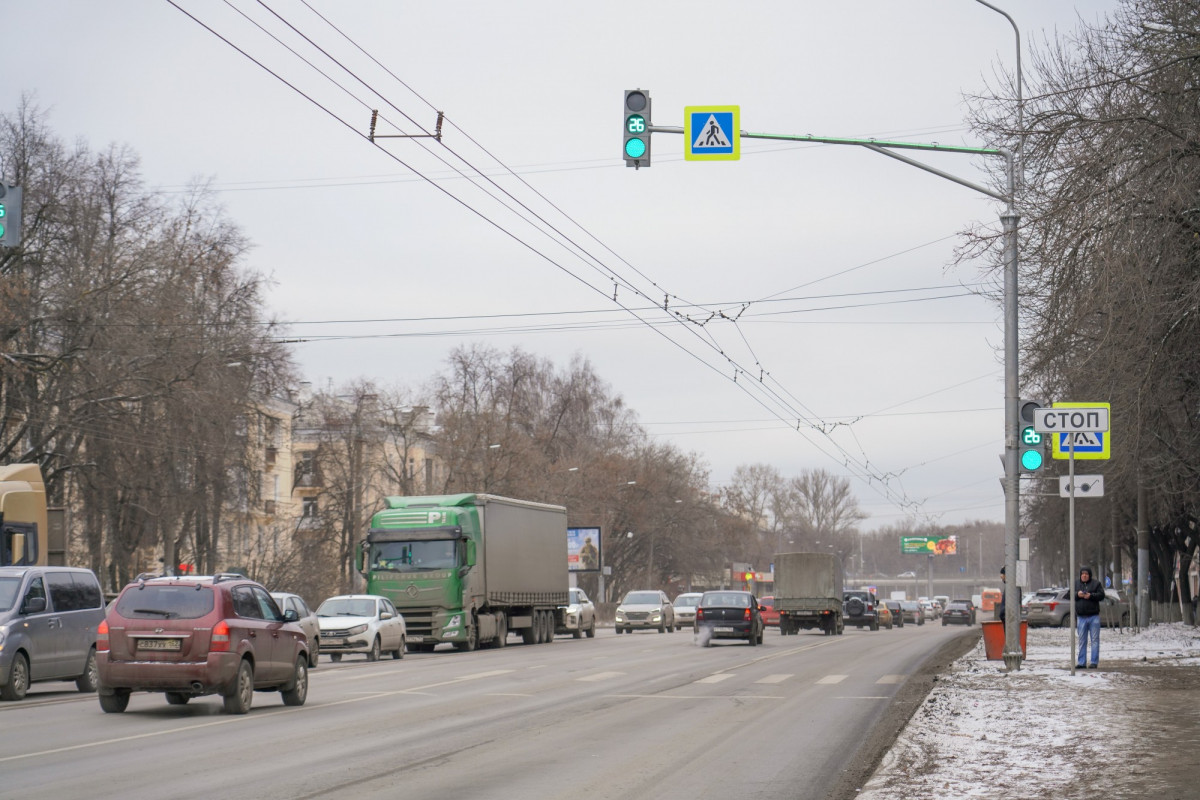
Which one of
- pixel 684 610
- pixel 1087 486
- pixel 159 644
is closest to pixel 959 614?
pixel 684 610

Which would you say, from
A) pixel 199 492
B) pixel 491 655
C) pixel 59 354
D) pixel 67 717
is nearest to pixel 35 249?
pixel 59 354

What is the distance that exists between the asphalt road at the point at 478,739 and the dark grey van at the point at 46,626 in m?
0.45

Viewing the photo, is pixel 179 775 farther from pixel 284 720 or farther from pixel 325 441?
pixel 325 441

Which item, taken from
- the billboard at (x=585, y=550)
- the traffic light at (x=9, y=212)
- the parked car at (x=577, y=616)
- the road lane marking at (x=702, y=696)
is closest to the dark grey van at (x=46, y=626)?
the traffic light at (x=9, y=212)

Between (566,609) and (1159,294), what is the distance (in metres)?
34.2

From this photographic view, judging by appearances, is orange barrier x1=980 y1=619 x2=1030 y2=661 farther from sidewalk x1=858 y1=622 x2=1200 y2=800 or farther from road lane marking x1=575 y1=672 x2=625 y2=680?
road lane marking x1=575 y1=672 x2=625 y2=680

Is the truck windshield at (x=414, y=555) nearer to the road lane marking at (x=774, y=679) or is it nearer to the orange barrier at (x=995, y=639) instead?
the road lane marking at (x=774, y=679)

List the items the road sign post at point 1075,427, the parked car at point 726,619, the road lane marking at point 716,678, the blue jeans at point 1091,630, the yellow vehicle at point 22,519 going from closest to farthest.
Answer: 1. the road sign post at point 1075,427
2. the blue jeans at point 1091,630
3. the road lane marking at point 716,678
4. the yellow vehicle at point 22,519
5. the parked car at point 726,619

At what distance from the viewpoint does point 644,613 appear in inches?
2222

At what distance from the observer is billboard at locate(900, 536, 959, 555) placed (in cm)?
13850

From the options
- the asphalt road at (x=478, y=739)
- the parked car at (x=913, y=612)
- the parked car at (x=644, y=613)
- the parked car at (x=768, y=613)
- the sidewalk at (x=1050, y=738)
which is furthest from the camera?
the parked car at (x=913, y=612)

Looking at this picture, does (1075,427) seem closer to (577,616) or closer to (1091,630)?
(1091,630)

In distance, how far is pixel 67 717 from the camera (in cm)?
1677

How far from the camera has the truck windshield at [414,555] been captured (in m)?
36.6
